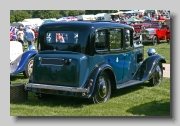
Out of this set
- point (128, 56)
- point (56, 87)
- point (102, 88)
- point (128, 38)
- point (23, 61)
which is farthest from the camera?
point (23, 61)

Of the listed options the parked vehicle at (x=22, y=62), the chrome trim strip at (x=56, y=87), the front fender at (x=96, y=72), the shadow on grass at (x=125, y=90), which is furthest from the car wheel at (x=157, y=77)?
the parked vehicle at (x=22, y=62)

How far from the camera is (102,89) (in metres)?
7.16

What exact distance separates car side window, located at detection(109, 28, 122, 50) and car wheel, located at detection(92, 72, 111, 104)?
0.77 meters

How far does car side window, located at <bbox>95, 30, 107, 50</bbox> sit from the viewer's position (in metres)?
7.25

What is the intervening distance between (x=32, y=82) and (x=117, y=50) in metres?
2.03

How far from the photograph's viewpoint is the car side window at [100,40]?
725 cm

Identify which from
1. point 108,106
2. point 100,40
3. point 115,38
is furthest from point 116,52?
point 108,106

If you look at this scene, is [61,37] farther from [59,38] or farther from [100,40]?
[100,40]

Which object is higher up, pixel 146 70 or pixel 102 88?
pixel 146 70

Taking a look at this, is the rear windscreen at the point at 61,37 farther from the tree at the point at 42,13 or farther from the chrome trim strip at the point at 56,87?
the chrome trim strip at the point at 56,87

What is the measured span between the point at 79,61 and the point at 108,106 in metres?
1.10

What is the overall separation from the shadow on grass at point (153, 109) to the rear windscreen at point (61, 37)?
72.9 inches

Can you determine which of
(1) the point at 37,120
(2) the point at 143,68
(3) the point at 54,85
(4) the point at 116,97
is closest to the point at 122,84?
(4) the point at 116,97

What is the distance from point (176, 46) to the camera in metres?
6.25
